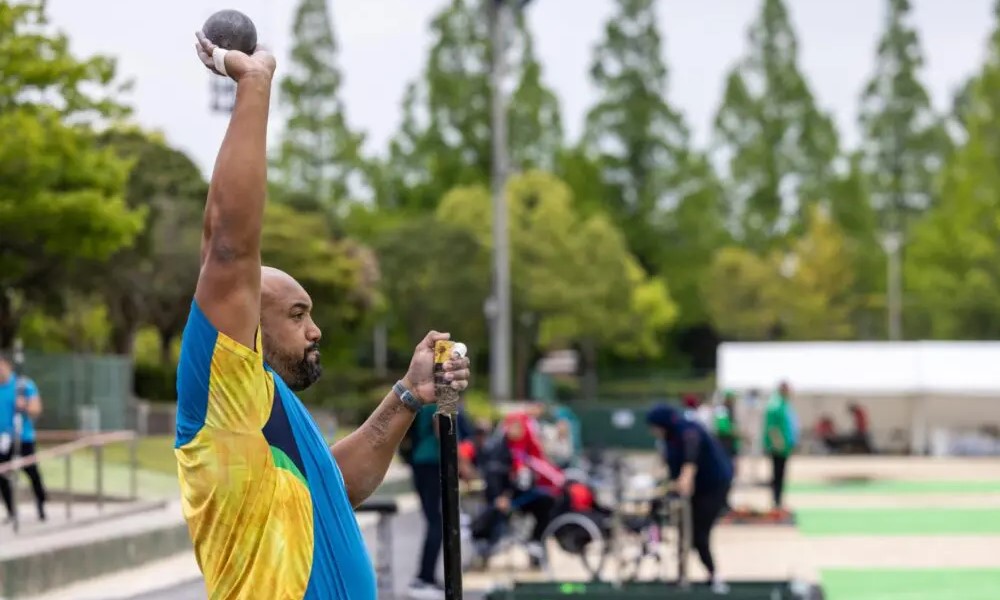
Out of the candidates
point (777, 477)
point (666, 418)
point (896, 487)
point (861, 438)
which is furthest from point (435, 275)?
point (666, 418)

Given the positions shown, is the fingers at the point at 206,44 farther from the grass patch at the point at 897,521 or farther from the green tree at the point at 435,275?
the green tree at the point at 435,275

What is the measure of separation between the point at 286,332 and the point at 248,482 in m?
0.44

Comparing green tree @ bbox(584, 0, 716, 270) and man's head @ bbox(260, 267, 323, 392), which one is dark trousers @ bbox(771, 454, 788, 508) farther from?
green tree @ bbox(584, 0, 716, 270)

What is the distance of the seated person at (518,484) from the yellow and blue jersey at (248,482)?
13441 mm

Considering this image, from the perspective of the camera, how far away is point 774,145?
269 feet

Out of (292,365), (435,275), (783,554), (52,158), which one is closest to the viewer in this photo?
(292,365)

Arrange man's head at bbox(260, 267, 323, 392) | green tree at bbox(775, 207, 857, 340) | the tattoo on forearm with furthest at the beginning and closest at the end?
green tree at bbox(775, 207, 857, 340) < the tattoo on forearm < man's head at bbox(260, 267, 323, 392)

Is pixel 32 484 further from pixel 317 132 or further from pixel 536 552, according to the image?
pixel 317 132

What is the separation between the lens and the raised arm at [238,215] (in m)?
3.03

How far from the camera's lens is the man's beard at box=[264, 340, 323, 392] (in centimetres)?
350

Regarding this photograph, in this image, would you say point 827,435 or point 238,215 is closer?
point 238,215

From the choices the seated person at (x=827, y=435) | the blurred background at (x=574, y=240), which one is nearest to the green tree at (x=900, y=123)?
the blurred background at (x=574, y=240)

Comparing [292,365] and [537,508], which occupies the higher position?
[292,365]

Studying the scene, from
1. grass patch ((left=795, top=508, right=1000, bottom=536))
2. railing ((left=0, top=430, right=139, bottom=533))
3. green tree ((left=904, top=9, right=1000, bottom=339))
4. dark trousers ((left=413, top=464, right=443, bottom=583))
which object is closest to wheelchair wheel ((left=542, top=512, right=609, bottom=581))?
dark trousers ((left=413, top=464, right=443, bottom=583))
